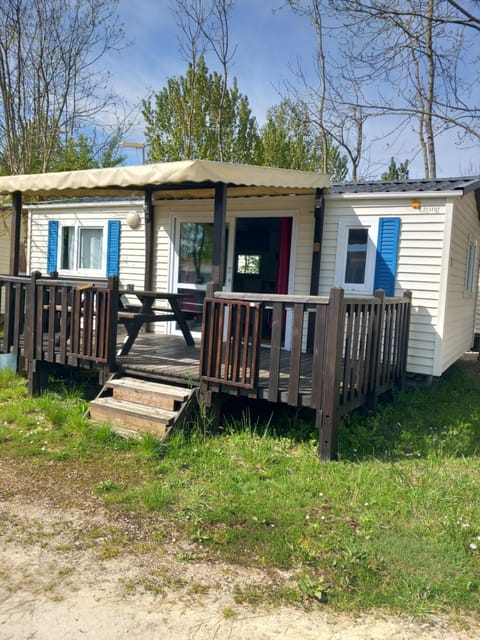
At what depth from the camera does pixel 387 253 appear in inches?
251

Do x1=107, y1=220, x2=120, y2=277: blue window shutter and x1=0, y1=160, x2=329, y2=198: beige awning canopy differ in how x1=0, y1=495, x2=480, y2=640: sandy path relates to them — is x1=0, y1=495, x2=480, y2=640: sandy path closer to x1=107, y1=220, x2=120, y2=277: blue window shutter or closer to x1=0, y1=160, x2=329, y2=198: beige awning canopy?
x1=0, y1=160, x2=329, y2=198: beige awning canopy

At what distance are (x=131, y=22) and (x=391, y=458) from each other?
1197cm

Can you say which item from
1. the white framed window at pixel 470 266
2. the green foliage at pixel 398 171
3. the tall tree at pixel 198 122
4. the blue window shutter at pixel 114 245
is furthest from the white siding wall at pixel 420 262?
the green foliage at pixel 398 171

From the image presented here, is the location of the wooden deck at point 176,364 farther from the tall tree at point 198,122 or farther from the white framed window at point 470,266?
the tall tree at point 198,122

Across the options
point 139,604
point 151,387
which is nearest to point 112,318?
point 151,387

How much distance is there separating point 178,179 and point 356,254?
2893 mm

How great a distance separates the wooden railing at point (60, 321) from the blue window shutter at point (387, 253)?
3.28 meters

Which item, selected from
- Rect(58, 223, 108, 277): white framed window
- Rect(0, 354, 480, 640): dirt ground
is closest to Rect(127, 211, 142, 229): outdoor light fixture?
Rect(58, 223, 108, 277): white framed window

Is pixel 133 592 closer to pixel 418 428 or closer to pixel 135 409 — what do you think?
pixel 135 409

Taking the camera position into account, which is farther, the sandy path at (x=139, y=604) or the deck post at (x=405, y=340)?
the deck post at (x=405, y=340)

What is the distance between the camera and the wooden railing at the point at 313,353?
161 inches

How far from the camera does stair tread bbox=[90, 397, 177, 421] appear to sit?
177 inches

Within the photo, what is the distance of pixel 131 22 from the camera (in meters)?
12.2

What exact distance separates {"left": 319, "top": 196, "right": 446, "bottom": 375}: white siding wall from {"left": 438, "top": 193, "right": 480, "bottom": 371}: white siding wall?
20cm
